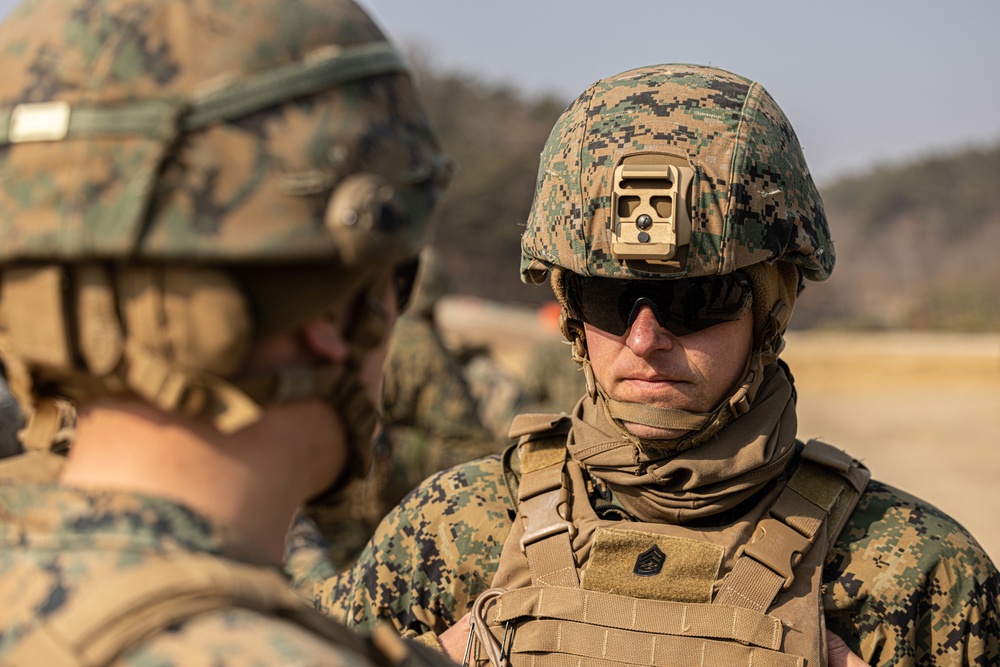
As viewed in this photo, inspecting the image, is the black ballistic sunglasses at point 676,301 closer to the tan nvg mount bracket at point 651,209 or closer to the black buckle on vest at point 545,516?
the tan nvg mount bracket at point 651,209

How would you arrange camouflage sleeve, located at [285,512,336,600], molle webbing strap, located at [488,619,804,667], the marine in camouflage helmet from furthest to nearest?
camouflage sleeve, located at [285,512,336,600] < molle webbing strap, located at [488,619,804,667] < the marine in camouflage helmet

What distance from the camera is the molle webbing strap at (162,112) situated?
5.05ft

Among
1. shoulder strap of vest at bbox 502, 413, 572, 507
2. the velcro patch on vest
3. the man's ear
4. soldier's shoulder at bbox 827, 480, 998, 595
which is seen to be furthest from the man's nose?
the man's ear

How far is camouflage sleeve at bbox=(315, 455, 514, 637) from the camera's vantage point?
9.71ft

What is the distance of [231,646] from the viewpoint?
1371 millimetres

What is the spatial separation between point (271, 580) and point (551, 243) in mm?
1718

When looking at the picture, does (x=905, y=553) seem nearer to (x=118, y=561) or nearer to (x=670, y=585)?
(x=670, y=585)

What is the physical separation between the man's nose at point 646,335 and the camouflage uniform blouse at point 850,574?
22.4 inches

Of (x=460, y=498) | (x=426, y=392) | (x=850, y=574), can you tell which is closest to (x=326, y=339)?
(x=460, y=498)

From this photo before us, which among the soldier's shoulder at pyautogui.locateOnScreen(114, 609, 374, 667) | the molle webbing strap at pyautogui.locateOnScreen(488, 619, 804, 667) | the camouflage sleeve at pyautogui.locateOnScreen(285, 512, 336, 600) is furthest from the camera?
the camouflage sleeve at pyautogui.locateOnScreen(285, 512, 336, 600)

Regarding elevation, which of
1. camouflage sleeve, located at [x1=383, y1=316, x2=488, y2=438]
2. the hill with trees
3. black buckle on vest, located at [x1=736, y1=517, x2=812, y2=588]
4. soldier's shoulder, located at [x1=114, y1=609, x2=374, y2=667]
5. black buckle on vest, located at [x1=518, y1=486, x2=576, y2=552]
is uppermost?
soldier's shoulder, located at [x1=114, y1=609, x2=374, y2=667]

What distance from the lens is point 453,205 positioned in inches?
1521

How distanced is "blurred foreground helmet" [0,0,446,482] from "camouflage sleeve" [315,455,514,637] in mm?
1414

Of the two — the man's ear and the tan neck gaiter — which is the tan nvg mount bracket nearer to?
the tan neck gaiter
